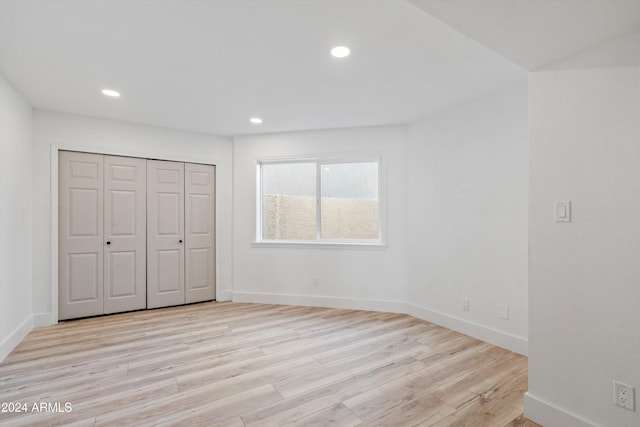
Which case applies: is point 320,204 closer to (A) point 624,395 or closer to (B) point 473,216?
(B) point 473,216

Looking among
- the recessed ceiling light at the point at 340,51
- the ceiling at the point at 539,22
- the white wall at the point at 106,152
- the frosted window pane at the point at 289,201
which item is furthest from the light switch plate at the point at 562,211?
the white wall at the point at 106,152

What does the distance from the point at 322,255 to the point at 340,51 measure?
9.04ft

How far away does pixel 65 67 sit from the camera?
100 inches

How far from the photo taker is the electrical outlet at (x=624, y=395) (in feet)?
4.94

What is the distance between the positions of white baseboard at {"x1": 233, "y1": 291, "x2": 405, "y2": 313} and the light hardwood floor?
39 cm

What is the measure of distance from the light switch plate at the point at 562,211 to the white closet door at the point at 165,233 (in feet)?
14.0

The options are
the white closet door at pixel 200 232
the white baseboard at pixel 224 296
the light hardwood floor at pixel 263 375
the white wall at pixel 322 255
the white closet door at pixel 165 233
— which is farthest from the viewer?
the white baseboard at pixel 224 296

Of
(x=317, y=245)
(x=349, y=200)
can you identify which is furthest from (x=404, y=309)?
(x=349, y=200)

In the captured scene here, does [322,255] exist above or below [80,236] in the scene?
below

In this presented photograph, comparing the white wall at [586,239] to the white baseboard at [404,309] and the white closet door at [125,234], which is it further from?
the white closet door at [125,234]

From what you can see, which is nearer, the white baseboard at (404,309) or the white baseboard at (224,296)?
the white baseboard at (404,309)

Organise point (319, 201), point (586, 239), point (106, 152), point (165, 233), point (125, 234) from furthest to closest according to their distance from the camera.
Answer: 1. point (319, 201)
2. point (165, 233)
3. point (125, 234)
4. point (106, 152)
5. point (586, 239)

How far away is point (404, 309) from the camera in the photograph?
4.05 m

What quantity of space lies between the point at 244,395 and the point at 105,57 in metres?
2.67
